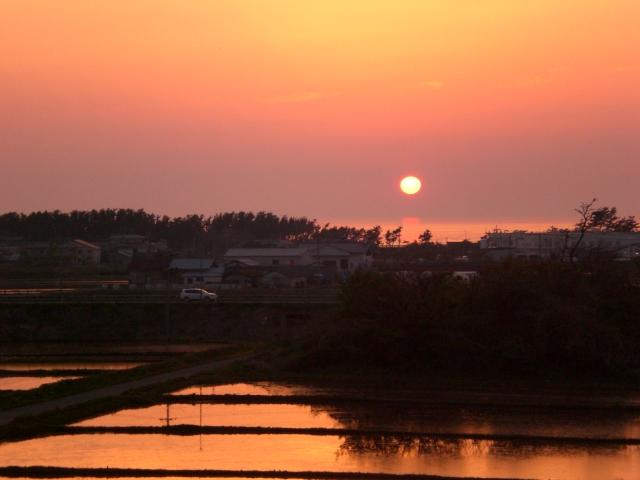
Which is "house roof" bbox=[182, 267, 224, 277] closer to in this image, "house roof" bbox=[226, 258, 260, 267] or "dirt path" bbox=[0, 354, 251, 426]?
"house roof" bbox=[226, 258, 260, 267]

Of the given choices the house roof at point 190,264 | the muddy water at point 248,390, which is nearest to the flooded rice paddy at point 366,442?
the muddy water at point 248,390

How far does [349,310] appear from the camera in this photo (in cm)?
3700

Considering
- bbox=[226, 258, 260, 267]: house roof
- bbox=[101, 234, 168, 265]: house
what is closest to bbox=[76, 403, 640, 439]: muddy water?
bbox=[226, 258, 260, 267]: house roof

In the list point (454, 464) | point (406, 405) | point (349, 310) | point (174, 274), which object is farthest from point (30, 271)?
point (454, 464)

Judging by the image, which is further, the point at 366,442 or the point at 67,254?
the point at 67,254

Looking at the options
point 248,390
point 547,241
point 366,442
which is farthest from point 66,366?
point 547,241

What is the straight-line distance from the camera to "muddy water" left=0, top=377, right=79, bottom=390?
99.2 feet

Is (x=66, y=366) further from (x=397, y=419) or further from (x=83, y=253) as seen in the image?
(x=83, y=253)

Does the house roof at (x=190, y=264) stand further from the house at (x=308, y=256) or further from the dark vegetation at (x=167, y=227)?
the dark vegetation at (x=167, y=227)

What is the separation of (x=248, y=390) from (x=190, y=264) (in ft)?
202

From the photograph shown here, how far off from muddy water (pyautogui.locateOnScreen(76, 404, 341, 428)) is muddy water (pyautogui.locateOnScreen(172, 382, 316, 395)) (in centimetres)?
242

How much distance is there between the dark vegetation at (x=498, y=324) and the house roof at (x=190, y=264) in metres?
52.5

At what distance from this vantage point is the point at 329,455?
65.2ft

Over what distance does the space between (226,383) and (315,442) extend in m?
10.2
